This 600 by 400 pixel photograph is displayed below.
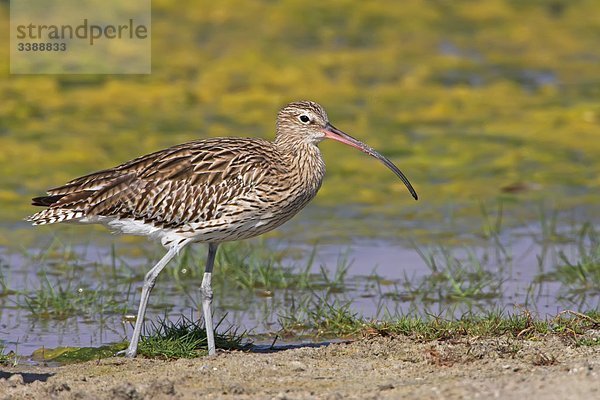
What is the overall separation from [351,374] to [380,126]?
Result: 25.7ft

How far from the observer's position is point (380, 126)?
49.1ft

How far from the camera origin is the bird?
8.41 meters

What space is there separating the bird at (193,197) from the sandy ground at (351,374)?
0.78 m

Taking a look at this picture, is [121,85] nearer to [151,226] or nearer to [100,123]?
[100,123]

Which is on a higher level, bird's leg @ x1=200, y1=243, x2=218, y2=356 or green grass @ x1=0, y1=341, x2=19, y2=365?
bird's leg @ x1=200, y1=243, x2=218, y2=356

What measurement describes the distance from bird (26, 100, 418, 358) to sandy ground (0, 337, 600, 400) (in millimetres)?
782

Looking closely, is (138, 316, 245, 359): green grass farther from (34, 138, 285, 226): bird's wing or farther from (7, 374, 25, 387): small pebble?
(7, 374, 25, 387): small pebble

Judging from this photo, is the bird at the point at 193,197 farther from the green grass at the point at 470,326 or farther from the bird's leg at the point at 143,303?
the green grass at the point at 470,326

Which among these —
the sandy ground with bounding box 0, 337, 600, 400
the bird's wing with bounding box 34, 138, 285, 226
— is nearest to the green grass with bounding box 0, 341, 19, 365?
the sandy ground with bounding box 0, 337, 600, 400

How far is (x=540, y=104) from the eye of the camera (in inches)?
632

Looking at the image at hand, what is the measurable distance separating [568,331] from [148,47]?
10.5 meters

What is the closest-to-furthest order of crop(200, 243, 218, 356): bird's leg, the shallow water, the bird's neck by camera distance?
crop(200, 243, 218, 356): bird's leg < the bird's neck < the shallow water

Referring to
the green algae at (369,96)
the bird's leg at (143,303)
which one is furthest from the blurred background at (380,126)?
the bird's leg at (143,303)

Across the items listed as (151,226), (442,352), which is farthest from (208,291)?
(442,352)
